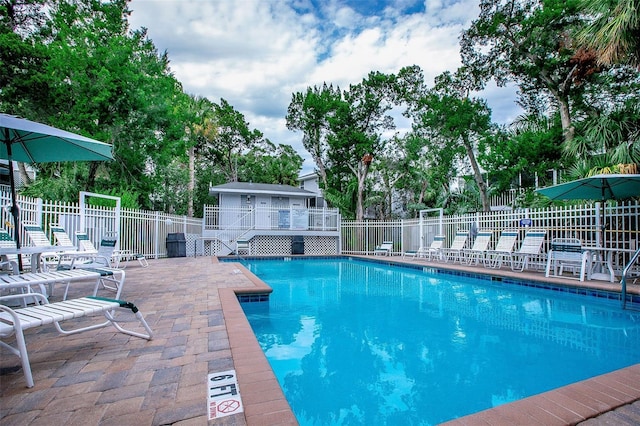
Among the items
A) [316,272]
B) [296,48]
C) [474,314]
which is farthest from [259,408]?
[296,48]

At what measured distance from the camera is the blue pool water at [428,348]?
2693 millimetres

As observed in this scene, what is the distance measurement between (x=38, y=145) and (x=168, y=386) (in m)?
4.42

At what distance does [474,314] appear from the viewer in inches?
209

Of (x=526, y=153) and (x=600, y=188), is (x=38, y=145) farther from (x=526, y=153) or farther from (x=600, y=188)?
(x=526, y=153)

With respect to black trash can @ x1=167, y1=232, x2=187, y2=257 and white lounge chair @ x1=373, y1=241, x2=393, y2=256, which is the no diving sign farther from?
white lounge chair @ x1=373, y1=241, x2=393, y2=256

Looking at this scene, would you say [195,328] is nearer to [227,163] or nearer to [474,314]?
[474,314]

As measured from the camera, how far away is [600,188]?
264 inches

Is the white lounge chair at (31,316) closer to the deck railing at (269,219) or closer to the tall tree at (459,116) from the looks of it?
the deck railing at (269,219)

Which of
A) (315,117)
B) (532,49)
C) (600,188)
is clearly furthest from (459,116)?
(315,117)

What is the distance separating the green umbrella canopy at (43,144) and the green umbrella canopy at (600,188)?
8599mm

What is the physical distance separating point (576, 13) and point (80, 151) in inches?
602

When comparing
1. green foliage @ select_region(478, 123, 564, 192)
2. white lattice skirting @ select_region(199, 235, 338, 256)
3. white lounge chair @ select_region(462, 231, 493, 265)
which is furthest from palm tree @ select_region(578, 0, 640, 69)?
white lattice skirting @ select_region(199, 235, 338, 256)

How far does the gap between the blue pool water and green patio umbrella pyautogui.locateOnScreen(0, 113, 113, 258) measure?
3.39m

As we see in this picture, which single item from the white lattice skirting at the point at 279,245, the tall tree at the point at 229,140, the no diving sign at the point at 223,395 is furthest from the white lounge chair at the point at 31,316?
the tall tree at the point at 229,140
